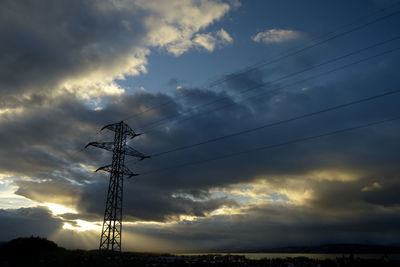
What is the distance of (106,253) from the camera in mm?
49281

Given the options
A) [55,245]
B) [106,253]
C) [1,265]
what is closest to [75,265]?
[1,265]

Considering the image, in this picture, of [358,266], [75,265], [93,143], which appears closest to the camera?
[93,143]

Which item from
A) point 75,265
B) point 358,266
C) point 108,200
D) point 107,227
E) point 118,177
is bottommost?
point 358,266

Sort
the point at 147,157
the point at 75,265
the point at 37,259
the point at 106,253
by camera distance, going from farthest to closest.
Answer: the point at 37,259
the point at 75,265
the point at 147,157
the point at 106,253

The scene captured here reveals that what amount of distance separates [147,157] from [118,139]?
699 cm

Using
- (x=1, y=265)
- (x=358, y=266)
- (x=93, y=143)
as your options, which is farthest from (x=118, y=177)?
(x=358, y=266)

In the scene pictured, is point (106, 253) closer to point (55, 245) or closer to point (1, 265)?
point (1, 265)

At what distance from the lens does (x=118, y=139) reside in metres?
56.6

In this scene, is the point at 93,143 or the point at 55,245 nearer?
the point at 93,143

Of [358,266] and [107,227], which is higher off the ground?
[107,227]

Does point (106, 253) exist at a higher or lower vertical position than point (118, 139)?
lower

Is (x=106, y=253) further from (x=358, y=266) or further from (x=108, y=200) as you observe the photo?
(x=358, y=266)

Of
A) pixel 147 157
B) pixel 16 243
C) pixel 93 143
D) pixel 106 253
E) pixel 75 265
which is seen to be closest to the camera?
pixel 106 253

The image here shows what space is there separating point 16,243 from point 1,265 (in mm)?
44981
